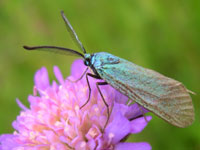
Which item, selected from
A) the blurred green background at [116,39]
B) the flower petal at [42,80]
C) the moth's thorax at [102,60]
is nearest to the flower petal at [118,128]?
the moth's thorax at [102,60]

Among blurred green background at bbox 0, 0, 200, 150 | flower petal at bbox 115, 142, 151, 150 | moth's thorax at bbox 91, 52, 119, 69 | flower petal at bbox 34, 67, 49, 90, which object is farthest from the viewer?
blurred green background at bbox 0, 0, 200, 150

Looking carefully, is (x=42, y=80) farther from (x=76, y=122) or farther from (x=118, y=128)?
(x=118, y=128)

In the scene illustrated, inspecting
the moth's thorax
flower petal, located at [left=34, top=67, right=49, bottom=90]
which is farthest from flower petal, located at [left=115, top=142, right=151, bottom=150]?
flower petal, located at [left=34, top=67, right=49, bottom=90]

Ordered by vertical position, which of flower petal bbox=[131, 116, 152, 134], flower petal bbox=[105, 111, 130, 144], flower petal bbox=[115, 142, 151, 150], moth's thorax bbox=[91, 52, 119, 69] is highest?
moth's thorax bbox=[91, 52, 119, 69]

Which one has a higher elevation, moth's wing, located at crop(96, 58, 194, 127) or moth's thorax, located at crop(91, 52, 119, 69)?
moth's thorax, located at crop(91, 52, 119, 69)

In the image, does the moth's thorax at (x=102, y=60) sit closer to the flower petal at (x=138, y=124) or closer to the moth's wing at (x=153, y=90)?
the moth's wing at (x=153, y=90)

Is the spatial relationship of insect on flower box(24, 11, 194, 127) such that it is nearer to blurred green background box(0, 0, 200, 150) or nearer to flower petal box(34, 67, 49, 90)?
flower petal box(34, 67, 49, 90)

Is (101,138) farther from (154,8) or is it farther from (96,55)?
(154,8)
